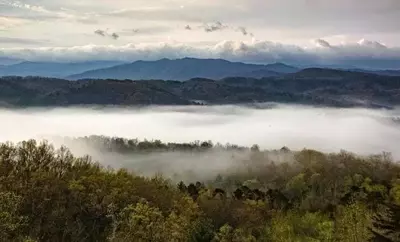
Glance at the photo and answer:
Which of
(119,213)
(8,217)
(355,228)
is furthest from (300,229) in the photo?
(8,217)

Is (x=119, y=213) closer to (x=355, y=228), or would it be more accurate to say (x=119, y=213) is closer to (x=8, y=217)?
(x=8, y=217)

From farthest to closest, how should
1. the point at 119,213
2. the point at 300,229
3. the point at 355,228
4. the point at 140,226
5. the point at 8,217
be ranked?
the point at 300,229 < the point at 355,228 < the point at 119,213 < the point at 140,226 < the point at 8,217

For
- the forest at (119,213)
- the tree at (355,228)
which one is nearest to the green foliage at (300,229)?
the forest at (119,213)

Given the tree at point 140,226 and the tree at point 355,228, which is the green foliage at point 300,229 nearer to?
the tree at point 355,228

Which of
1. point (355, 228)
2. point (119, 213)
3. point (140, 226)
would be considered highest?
point (119, 213)

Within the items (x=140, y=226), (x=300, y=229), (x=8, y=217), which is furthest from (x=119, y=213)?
(x=300, y=229)

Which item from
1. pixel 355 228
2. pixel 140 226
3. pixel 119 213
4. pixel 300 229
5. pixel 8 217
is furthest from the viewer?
pixel 300 229

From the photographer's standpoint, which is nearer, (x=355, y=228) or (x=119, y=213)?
(x=119, y=213)

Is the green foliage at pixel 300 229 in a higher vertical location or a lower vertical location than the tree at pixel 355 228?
lower

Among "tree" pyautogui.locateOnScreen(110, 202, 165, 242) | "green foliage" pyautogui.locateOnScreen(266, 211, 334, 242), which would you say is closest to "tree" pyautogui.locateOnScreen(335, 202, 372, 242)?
"green foliage" pyautogui.locateOnScreen(266, 211, 334, 242)

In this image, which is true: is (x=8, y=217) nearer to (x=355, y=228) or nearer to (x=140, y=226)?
(x=140, y=226)

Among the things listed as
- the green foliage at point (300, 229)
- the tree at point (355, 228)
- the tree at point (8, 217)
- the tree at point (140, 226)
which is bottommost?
the green foliage at point (300, 229)

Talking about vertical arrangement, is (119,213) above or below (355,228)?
above

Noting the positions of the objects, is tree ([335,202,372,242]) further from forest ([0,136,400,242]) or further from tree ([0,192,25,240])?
tree ([0,192,25,240])
